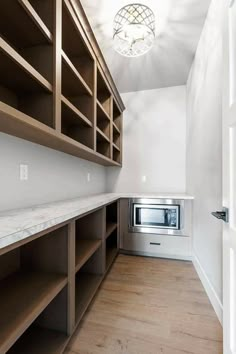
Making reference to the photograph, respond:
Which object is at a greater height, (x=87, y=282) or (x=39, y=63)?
(x=39, y=63)

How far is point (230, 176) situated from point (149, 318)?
1318 millimetres

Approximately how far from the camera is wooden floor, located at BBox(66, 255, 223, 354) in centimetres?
131

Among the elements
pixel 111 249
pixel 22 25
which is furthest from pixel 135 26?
pixel 111 249

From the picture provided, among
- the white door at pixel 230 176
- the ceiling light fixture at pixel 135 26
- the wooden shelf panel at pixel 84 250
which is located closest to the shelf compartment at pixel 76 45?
the ceiling light fixture at pixel 135 26

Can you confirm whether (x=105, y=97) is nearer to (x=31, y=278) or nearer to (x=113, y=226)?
(x=113, y=226)

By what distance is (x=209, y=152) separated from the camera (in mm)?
1881

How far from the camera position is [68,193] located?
2.21 metres

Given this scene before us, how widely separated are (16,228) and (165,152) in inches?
115

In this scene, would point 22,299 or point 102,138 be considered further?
point 102,138

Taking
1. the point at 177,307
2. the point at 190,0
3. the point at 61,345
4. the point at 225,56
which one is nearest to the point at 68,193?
the point at 61,345

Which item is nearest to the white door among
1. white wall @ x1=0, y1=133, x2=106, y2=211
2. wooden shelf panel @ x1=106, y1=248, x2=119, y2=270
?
white wall @ x1=0, y1=133, x2=106, y2=211

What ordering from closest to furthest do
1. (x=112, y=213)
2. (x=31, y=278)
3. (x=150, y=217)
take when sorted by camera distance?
(x=31, y=278), (x=150, y=217), (x=112, y=213)

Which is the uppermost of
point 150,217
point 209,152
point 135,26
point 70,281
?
point 135,26

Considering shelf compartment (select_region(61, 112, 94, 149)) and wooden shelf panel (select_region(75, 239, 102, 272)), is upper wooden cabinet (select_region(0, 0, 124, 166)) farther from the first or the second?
wooden shelf panel (select_region(75, 239, 102, 272))
